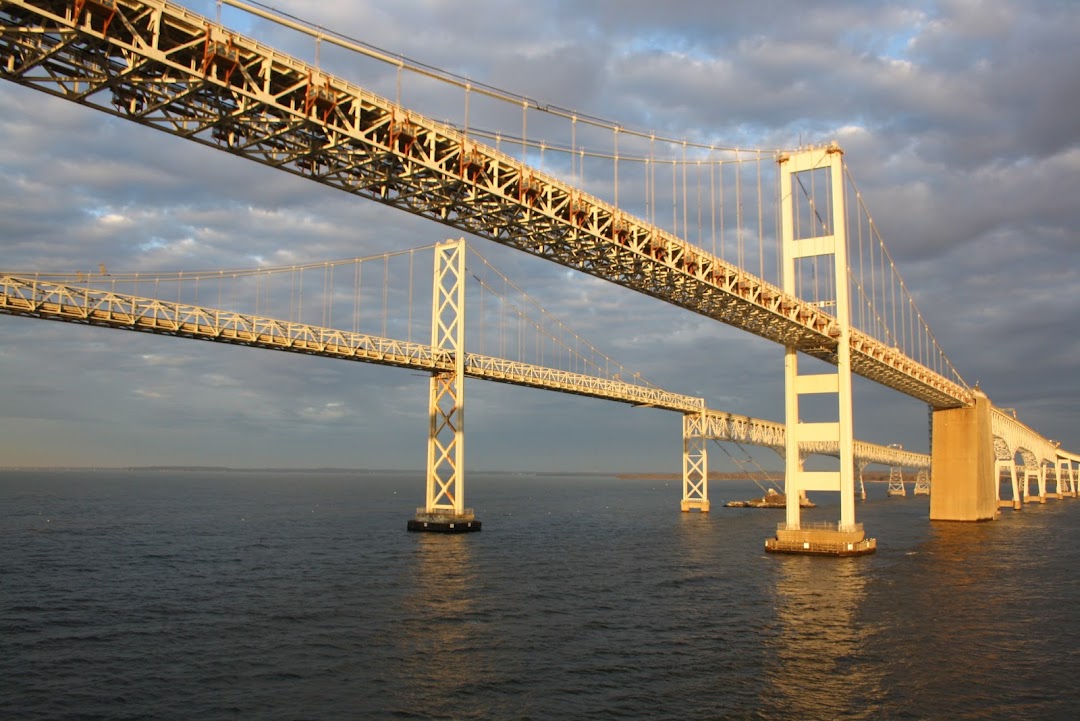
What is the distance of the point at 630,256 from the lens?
4062 centimetres

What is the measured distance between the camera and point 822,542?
5022cm

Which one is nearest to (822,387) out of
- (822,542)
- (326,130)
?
(822,542)

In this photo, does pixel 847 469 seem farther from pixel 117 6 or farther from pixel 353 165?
pixel 117 6

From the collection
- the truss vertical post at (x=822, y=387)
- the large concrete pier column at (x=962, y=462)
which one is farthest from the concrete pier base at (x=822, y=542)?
the large concrete pier column at (x=962, y=462)

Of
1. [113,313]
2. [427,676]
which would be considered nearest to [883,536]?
[427,676]

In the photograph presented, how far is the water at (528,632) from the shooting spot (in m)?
21.5

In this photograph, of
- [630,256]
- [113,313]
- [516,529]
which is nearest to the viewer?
[630,256]

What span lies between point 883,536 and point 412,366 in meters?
41.5

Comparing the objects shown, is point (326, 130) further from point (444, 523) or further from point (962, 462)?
point (962, 462)

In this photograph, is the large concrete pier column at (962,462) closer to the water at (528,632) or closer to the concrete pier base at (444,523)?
the water at (528,632)

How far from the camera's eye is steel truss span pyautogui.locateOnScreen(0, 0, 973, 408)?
70.1 ft

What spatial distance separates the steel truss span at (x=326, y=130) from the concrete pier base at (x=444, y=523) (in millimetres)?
28010

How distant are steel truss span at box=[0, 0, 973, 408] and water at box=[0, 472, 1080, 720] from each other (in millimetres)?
15478

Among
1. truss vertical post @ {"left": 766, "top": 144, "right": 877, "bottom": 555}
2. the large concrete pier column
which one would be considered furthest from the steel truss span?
the large concrete pier column
